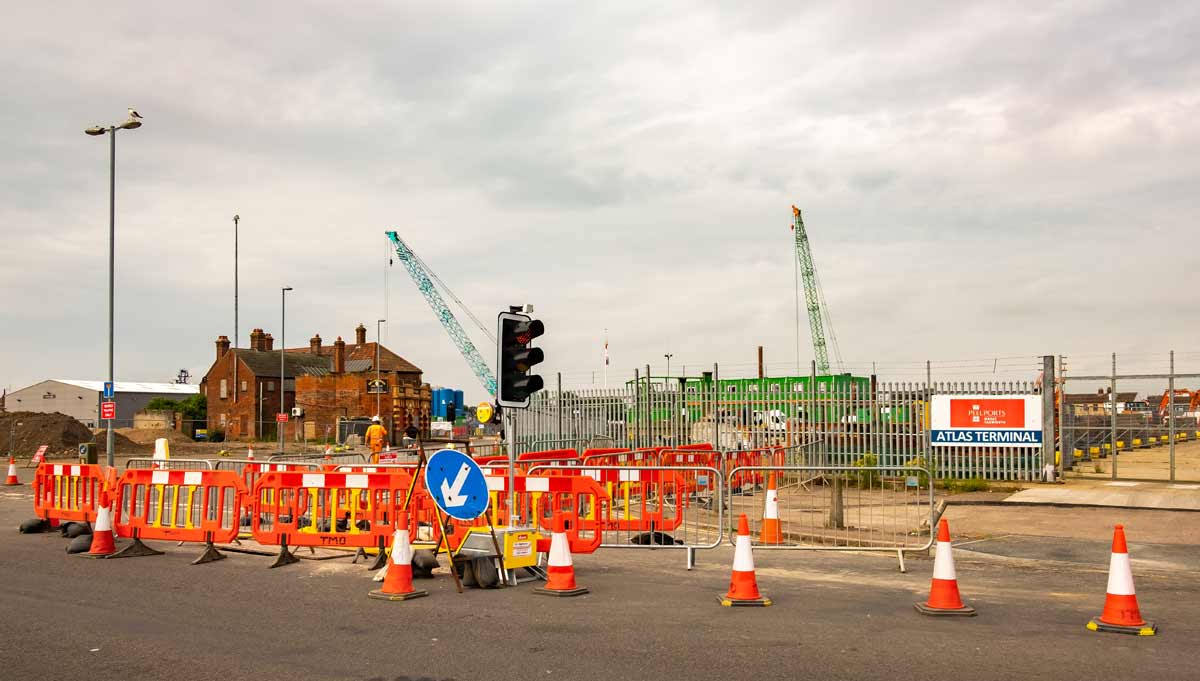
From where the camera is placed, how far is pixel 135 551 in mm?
12539

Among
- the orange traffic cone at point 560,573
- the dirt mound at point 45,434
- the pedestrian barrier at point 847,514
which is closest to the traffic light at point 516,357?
the orange traffic cone at point 560,573

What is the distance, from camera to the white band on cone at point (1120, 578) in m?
7.75

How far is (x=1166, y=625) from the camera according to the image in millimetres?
7930

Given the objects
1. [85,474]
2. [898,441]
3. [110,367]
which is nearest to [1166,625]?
[85,474]

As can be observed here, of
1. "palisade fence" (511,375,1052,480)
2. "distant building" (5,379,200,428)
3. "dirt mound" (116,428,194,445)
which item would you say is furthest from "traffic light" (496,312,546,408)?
"distant building" (5,379,200,428)

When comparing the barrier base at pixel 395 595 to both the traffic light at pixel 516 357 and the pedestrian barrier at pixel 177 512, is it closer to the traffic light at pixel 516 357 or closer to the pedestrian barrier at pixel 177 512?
the traffic light at pixel 516 357

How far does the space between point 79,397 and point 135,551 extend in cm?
11563

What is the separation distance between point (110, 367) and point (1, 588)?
20539 mm

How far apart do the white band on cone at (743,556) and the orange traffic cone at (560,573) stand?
1589 mm

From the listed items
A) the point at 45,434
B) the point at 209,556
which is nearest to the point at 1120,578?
the point at 209,556

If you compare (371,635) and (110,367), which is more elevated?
(110,367)

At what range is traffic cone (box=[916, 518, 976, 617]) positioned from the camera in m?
8.43

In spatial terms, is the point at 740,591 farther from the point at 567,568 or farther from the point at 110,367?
the point at 110,367

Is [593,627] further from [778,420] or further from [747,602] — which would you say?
[778,420]
